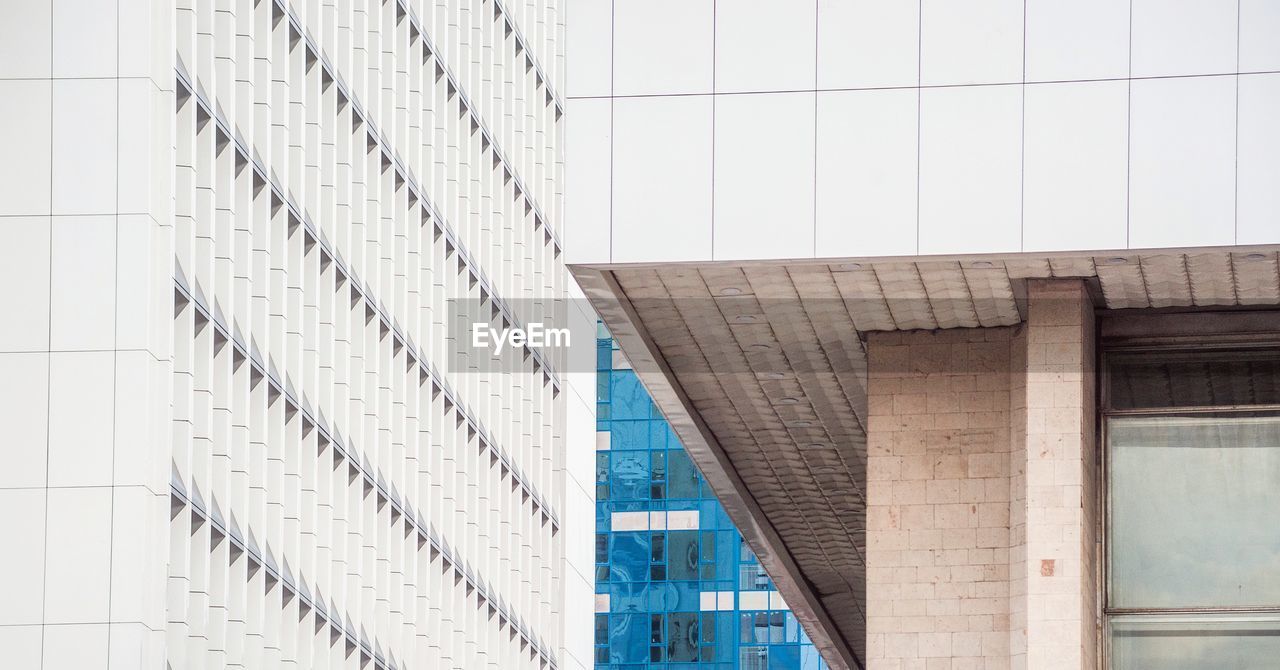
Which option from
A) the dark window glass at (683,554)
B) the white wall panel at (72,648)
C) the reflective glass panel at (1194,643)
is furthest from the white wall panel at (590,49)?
the dark window glass at (683,554)

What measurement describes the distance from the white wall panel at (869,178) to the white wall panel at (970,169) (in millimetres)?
192

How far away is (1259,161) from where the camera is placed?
24.6 metres

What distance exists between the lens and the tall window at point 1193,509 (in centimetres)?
2730

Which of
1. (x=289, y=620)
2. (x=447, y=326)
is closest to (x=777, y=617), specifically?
(x=447, y=326)

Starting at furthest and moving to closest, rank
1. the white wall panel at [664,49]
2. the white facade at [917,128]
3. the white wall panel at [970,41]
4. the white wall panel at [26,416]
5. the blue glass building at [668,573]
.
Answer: the blue glass building at [668,573], the white wall panel at [664,49], the white wall panel at [970,41], the white facade at [917,128], the white wall panel at [26,416]

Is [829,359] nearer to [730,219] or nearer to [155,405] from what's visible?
[730,219]

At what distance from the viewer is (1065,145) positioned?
25.1 metres

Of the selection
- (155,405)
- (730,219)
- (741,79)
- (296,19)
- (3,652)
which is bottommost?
(3,652)

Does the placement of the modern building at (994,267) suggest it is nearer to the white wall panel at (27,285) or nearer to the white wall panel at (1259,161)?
the white wall panel at (1259,161)

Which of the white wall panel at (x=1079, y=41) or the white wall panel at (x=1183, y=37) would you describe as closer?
the white wall panel at (x=1183, y=37)

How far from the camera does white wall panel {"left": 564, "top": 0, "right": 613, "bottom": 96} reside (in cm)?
2586

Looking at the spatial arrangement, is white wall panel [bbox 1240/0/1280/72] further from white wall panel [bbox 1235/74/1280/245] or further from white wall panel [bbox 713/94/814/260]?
white wall panel [bbox 713/94/814/260]

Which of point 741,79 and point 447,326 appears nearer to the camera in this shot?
point 741,79

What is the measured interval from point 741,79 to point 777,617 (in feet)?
235
